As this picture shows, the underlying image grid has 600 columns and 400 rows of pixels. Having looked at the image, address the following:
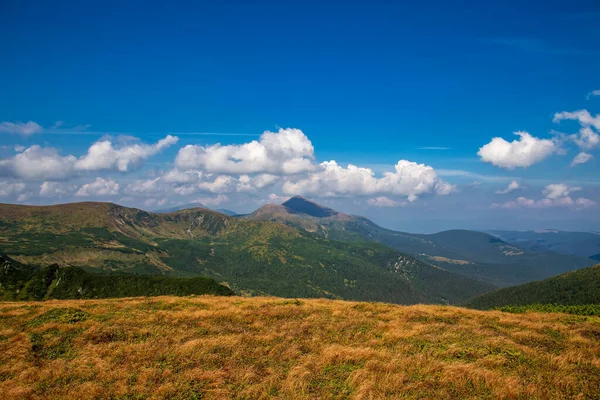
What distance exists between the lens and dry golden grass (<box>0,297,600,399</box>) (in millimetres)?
12648

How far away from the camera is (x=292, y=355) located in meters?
16.3

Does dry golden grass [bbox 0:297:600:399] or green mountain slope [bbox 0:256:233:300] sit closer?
dry golden grass [bbox 0:297:600:399]

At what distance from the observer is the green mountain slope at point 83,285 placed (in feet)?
155

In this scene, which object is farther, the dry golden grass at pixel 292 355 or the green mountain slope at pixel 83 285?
the green mountain slope at pixel 83 285

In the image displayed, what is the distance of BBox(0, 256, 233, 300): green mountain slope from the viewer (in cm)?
4734

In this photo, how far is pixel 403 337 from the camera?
18.9m

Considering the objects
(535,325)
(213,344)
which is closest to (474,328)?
(535,325)

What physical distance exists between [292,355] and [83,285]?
164 ft

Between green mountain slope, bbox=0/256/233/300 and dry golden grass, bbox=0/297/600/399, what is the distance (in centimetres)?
2339

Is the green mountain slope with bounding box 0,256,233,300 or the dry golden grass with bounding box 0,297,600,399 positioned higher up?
the dry golden grass with bounding box 0,297,600,399

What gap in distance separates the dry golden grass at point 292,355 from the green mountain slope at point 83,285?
2339cm

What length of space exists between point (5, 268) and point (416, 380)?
66.1 metres

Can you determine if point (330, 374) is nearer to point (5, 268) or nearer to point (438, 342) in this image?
point (438, 342)

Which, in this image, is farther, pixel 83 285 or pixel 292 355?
pixel 83 285
